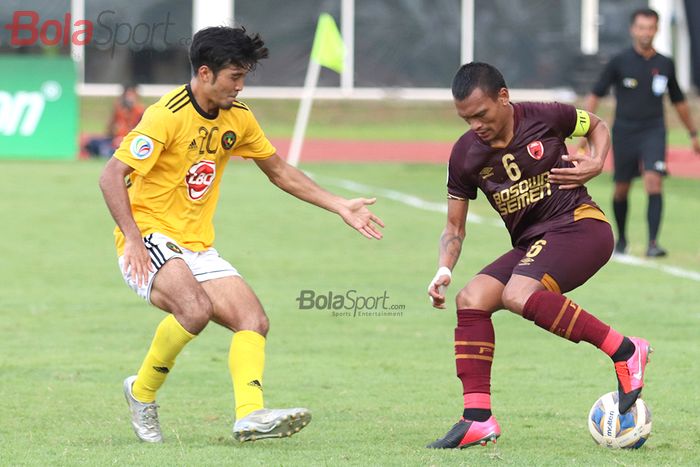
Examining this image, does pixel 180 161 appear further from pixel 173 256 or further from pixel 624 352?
pixel 624 352

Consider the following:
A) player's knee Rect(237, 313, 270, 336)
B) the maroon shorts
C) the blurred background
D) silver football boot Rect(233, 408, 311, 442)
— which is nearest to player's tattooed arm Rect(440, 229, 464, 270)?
the maroon shorts

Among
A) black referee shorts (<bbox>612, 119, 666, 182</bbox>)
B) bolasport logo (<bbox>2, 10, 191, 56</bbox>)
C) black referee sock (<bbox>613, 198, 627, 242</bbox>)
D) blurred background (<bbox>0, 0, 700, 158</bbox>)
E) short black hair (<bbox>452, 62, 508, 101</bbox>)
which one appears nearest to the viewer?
short black hair (<bbox>452, 62, 508, 101</bbox>)

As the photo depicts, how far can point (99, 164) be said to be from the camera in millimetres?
26609

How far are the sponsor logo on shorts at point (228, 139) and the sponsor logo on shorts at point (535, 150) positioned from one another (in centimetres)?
141

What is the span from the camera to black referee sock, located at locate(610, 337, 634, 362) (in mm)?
6820

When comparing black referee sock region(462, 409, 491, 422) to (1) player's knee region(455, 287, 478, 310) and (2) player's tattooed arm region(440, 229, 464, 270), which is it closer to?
(1) player's knee region(455, 287, 478, 310)

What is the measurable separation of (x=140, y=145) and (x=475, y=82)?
61.6 inches

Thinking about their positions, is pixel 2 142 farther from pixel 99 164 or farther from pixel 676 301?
pixel 676 301

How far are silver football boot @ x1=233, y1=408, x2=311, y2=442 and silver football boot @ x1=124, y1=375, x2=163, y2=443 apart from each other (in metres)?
0.53

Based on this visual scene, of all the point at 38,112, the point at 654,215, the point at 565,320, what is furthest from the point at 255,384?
the point at 38,112

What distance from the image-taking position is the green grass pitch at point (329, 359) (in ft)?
22.5

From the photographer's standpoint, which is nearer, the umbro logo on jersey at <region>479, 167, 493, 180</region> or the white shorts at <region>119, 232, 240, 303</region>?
the white shorts at <region>119, 232, 240, 303</region>

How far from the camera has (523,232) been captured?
7.27 m

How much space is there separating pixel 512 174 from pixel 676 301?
18.1ft
